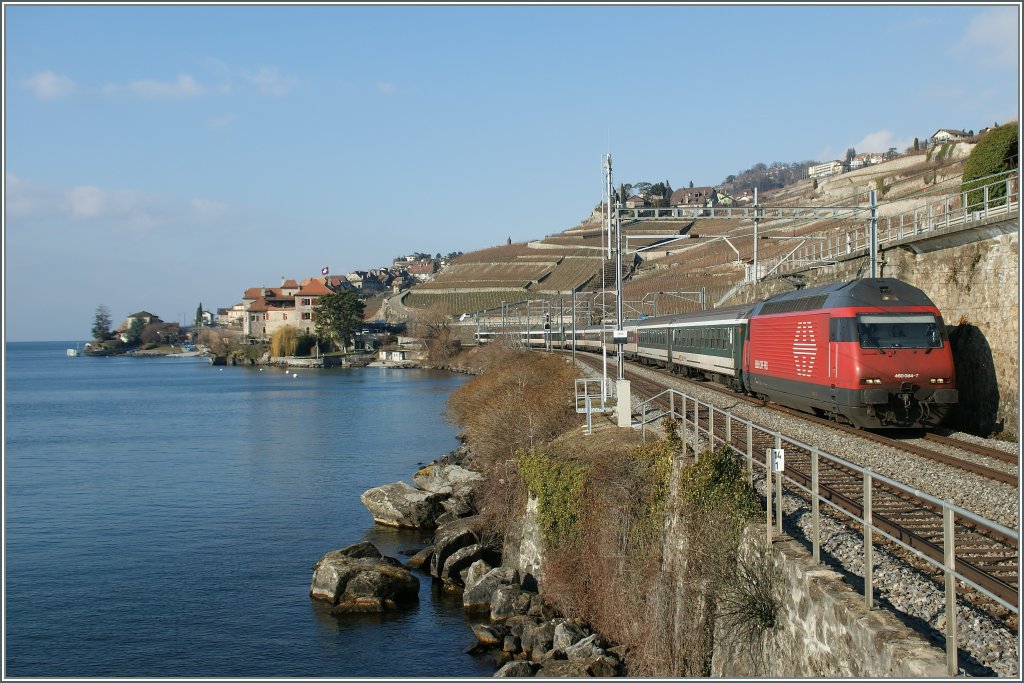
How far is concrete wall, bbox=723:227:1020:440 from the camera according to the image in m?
20.3

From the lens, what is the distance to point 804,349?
22203 mm

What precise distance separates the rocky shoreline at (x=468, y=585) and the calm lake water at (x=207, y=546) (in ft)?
1.75

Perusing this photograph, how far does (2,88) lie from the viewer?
47.1 feet

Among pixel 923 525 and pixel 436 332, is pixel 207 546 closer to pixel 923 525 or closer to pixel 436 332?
pixel 923 525

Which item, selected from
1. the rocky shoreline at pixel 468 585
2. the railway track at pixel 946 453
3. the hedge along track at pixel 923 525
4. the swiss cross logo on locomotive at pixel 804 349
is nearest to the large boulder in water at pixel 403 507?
the rocky shoreline at pixel 468 585

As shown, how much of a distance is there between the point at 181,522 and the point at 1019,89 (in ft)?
90.7

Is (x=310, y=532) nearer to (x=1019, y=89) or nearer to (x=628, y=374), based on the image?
(x=628, y=374)

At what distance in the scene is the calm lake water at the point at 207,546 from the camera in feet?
63.6

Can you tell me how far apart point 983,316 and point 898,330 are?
383 centimetres

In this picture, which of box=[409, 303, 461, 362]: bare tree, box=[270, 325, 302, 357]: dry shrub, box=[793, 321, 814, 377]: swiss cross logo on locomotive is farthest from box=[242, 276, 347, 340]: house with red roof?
box=[793, 321, 814, 377]: swiss cross logo on locomotive

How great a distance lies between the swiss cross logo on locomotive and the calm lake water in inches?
384

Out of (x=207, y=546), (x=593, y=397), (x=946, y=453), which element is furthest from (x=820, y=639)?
(x=207, y=546)

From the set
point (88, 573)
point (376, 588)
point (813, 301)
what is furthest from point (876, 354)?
point (88, 573)

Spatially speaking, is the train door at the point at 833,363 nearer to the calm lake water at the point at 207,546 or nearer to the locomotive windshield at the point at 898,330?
the locomotive windshield at the point at 898,330
